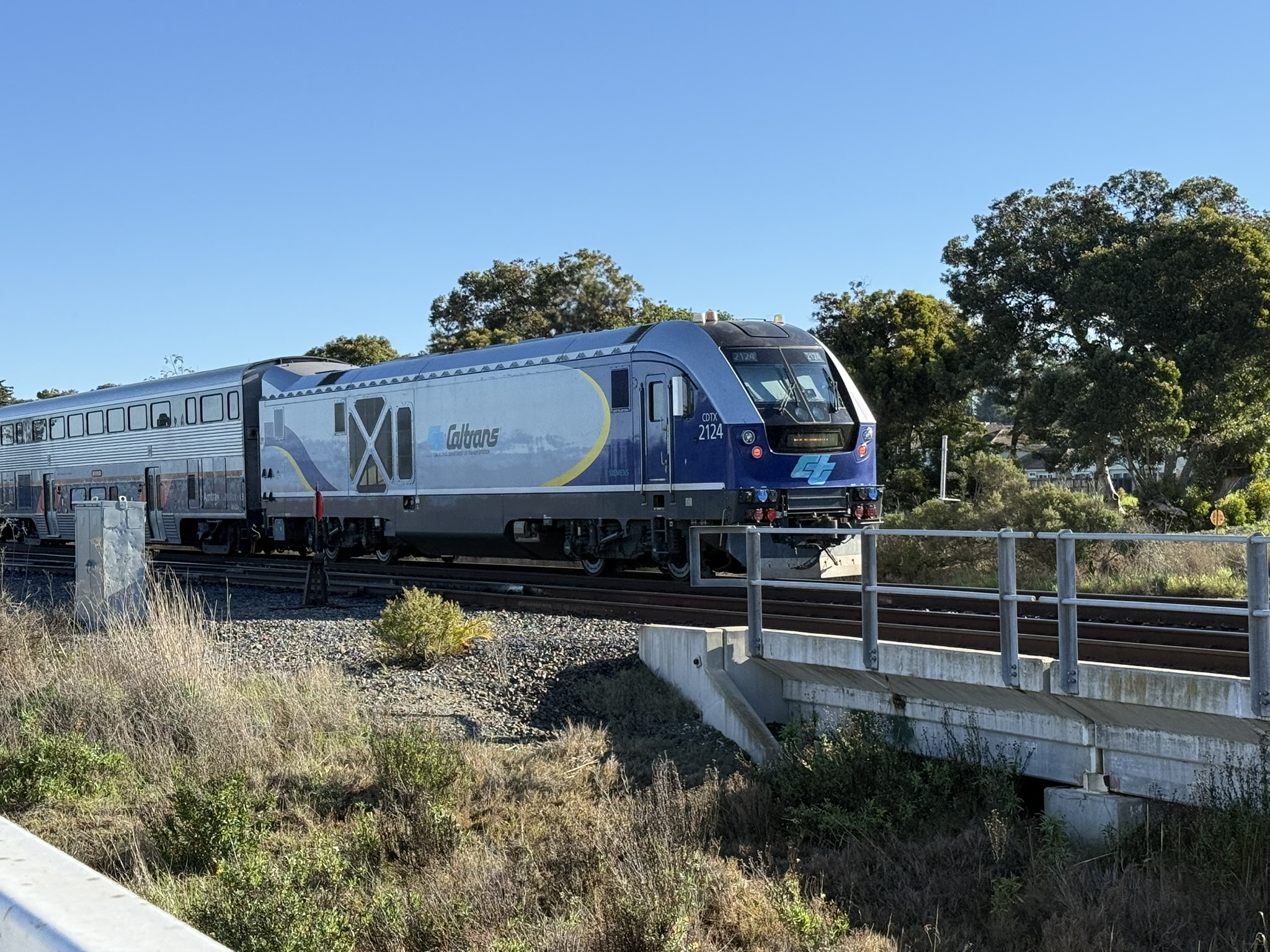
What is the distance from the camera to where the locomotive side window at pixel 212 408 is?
2398 centimetres

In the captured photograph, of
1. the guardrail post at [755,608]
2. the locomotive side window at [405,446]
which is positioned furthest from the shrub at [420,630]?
the locomotive side window at [405,446]

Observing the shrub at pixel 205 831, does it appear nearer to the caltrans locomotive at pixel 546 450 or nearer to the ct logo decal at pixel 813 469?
the caltrans locomotive at pixel 546 450

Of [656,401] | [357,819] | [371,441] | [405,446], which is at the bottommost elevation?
[357,819]

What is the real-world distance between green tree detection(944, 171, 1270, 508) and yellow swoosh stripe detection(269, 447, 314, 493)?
15.2m

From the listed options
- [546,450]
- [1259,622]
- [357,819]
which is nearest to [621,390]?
[546,450]

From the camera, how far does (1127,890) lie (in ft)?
22.0

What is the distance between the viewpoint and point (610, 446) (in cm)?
1623

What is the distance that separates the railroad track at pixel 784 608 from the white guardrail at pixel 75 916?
7.00m

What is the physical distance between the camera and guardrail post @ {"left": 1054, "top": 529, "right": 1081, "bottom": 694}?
7.59 meters

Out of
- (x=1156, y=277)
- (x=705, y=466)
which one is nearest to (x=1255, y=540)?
(x=705, y=466)

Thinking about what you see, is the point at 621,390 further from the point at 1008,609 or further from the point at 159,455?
the point at 159,455

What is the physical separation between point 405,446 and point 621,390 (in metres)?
4.78

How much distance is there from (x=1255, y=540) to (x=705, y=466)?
8.77 meters

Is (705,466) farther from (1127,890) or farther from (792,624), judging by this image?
(1127,890)
